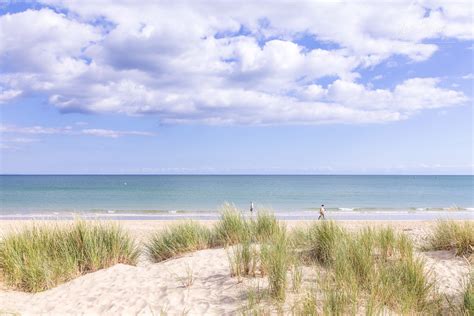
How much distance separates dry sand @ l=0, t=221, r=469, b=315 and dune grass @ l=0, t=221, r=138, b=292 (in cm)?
36

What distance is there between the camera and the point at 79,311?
6.53 m

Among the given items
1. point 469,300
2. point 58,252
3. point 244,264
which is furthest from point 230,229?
point 469,300

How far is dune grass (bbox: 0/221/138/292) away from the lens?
8.03 m

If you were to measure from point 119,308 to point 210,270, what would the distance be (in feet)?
6.22

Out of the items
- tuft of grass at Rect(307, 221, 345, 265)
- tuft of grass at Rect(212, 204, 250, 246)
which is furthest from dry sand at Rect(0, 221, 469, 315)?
tuft of grass at Rect(307, 221, 345, 265)

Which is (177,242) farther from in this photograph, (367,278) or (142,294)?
(367,278)

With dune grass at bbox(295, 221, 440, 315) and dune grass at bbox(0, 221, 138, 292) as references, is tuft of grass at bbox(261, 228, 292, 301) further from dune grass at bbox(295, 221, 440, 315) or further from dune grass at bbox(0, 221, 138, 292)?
dune grass at bbox(0, 221, 138, 292)

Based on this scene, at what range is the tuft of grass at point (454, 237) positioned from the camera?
29.8 ft

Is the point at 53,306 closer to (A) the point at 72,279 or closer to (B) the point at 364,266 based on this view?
(A) the point at 72,279

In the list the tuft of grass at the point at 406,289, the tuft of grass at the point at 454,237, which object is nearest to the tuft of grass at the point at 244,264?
the tuft of grass at the point at 406,289

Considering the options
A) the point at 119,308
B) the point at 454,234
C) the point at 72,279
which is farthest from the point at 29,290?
the point at 454,234

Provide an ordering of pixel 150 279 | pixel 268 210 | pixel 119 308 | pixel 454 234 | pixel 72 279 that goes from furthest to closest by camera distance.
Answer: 1. pixel 268 210
2. pixel 454 234
3. pixel 72 279
4. pixel 150 279
5. pixel 119 308

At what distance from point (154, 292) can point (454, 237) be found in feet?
22.3

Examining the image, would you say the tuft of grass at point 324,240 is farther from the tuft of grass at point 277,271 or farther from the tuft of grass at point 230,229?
the tuft of grass at point 230,229
